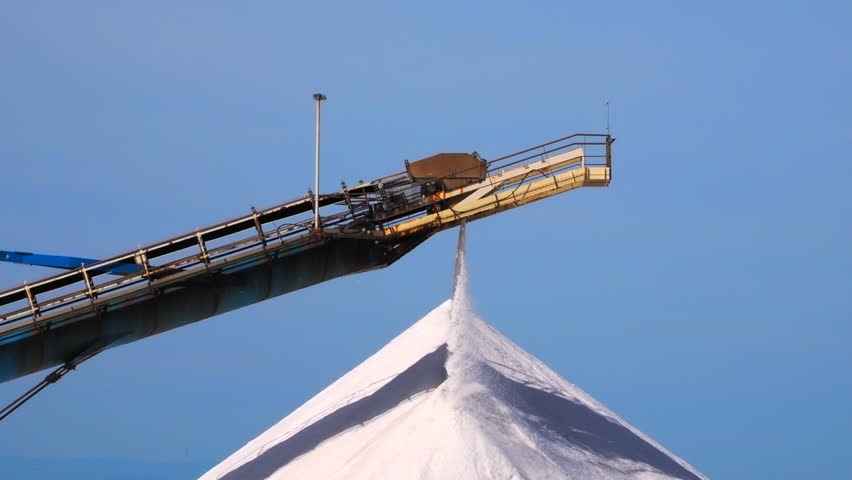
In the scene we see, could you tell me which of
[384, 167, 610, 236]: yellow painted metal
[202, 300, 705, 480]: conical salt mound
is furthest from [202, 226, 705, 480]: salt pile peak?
[384, 167, 610, 236]: yellow painted metal

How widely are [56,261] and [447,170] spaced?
396 inches

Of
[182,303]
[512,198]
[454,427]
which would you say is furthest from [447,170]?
[454,427]

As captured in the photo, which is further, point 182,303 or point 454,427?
point 182,303

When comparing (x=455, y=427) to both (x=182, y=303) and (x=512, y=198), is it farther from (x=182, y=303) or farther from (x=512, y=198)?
(x=182, y=303)

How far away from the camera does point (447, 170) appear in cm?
3497

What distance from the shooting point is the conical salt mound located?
95.3 feet

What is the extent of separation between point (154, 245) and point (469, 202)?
7868mm

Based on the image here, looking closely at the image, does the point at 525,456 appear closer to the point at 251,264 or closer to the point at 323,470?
the point at 323,470

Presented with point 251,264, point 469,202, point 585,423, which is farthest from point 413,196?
point 585,423

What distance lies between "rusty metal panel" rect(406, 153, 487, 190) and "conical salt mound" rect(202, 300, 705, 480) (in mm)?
3037

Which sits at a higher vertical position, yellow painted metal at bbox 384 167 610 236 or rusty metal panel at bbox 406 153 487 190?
rusty metal panel at bbox 406 153 487 190

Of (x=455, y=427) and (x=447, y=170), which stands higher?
(x=447, y=170)

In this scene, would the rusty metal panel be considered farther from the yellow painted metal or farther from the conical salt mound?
the conical salt mound

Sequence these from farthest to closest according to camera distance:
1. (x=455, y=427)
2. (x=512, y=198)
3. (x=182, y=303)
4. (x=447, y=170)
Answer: (x=447, y=170)
(x=512, y=198)
(x=182, y=303)
(x=455, y=427)
